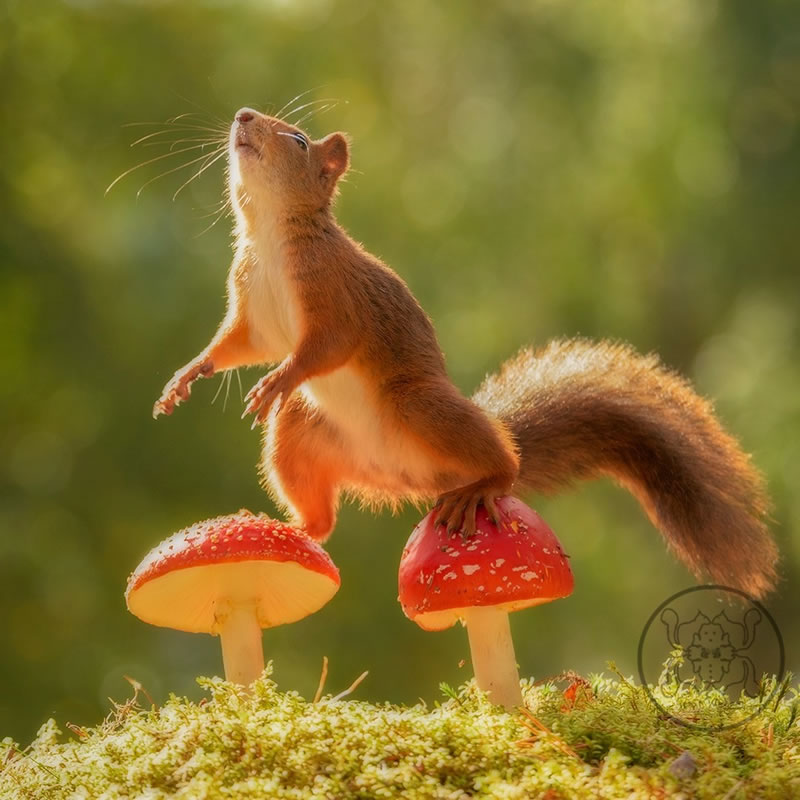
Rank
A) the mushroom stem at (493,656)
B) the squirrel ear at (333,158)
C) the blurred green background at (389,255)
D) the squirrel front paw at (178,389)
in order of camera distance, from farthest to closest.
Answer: the blurred green background at (389,255), the squirrel ear at (333,158), the squirrel front paw at (178,389), the mushroom stem at (493,656)

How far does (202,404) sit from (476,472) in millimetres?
5863

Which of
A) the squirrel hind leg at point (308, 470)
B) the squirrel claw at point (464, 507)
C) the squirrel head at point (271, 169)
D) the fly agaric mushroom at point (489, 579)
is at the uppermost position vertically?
the squirrel head at point (271, 169)

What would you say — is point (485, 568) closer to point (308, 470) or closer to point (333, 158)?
Answer: point (308, 470)

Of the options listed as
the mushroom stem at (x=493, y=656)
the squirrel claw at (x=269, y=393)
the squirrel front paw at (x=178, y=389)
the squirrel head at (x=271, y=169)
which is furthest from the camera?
the squirrel head at (x=271, y=169)

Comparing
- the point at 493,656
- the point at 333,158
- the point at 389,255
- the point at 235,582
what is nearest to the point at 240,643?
the point at 235,582

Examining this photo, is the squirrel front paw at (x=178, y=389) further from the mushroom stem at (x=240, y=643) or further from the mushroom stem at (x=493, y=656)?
the mushroom stem at (x=493, y=656)

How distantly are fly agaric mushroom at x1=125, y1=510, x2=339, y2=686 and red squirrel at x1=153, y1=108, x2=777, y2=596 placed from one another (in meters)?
0.31

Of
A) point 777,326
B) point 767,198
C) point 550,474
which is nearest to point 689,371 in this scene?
point 777,326

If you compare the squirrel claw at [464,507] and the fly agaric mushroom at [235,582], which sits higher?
the squirrel claw at [464,507]

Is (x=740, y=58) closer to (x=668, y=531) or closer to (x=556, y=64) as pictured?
(x=556, y=64)

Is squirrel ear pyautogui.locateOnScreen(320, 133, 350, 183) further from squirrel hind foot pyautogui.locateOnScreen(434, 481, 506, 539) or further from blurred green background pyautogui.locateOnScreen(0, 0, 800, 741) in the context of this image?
blurred green background pyautogui.locateOnScreen(0, 0, 800, 741)

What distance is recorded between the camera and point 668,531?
8.87 feet

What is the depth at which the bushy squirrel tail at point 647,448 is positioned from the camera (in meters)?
2.64

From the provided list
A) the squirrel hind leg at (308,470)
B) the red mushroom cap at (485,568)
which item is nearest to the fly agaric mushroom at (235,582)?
the red mushroom cap at (485,568)
